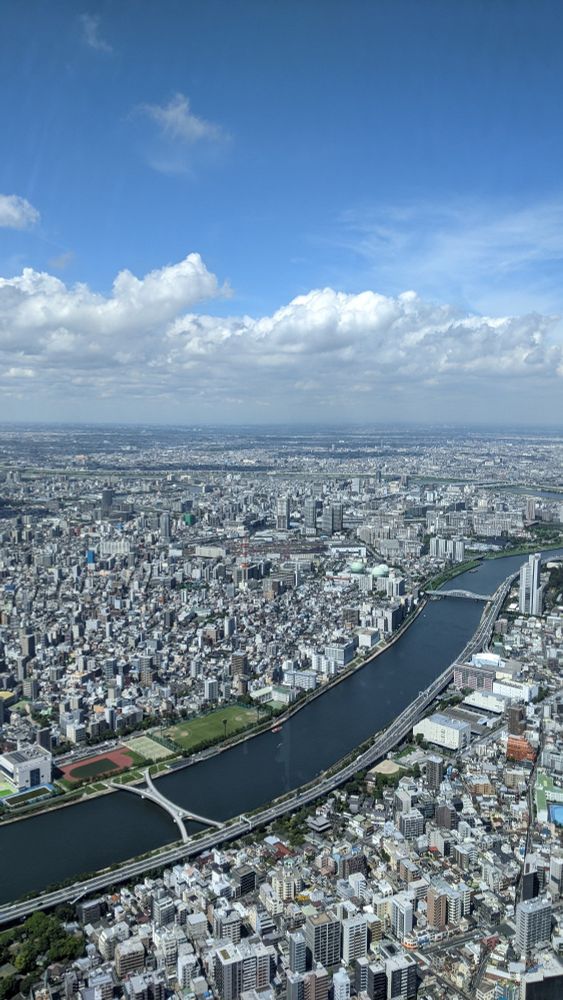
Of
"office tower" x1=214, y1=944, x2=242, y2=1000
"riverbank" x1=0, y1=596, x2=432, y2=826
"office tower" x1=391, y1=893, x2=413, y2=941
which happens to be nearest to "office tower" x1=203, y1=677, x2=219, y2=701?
"riverbank" x1=0, y1=596, x2=432, y2=826

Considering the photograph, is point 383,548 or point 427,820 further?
point 383,548

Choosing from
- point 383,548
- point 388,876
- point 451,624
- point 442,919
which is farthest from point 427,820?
point 383,548

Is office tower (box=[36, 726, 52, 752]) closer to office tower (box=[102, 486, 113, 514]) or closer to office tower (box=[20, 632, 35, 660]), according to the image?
office tower (box=[20, 632, 35, 660])

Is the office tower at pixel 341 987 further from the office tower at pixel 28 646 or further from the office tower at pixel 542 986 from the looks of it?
the office tower at pixel 28 646

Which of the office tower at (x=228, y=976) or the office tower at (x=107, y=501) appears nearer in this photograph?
the office tower at (x=228, y=976)

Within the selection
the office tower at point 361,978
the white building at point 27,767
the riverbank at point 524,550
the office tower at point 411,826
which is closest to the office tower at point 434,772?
the office tower at point 411,826

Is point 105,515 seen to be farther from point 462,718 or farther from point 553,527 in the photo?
point 462,718
